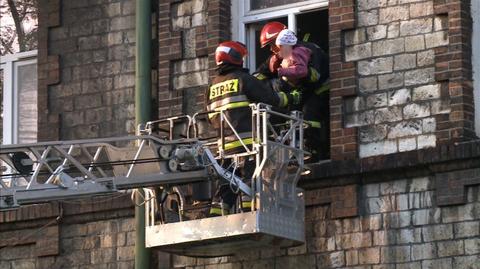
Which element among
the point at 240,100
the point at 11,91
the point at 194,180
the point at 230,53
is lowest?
the point at 194,180

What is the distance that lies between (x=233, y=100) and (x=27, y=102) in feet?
15.2

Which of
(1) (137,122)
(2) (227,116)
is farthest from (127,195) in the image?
(2) (227,116)

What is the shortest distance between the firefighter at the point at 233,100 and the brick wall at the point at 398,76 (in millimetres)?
671

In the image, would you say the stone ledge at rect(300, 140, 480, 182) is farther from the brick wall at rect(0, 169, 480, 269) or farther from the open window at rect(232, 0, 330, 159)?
the open window at rect(232, 0, 330, 159)

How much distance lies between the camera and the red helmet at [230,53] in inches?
776

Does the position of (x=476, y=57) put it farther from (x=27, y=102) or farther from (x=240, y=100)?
(x=27, y=102)

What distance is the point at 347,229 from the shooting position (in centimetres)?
1953

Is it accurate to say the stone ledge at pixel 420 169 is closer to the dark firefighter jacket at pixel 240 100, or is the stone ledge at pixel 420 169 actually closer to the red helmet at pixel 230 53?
the dark firefighter jacket at pixel 240 100

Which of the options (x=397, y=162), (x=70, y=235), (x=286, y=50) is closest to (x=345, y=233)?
(x=397, y=162)

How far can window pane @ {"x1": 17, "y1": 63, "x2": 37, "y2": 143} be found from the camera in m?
23.3

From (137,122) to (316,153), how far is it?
2.07 metres

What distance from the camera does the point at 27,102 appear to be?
23.5m

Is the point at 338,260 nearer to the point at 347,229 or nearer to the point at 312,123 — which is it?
the point at 347,229

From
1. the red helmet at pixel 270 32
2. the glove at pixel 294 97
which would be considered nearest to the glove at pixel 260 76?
the red helmet at pixel 270 32
